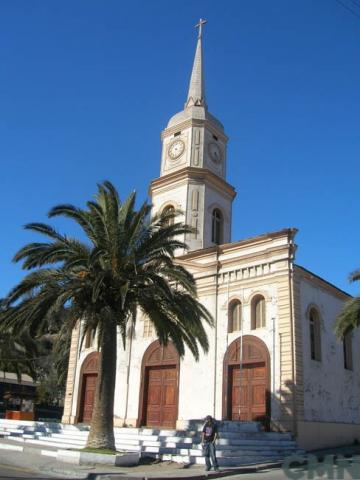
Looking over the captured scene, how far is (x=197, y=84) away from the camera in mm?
34969

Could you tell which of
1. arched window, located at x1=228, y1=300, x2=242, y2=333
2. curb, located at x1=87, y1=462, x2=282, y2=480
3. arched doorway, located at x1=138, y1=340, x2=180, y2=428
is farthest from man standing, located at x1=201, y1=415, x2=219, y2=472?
Result: arched doorway, located at x1=138, y1=340, x2=180, y2=428

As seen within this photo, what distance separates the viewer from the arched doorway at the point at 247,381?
73.3 ft

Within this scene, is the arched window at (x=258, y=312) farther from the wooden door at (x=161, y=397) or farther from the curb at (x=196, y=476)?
the curb at (x=196, y=476)

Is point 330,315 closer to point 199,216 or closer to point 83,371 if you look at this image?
point 199,216

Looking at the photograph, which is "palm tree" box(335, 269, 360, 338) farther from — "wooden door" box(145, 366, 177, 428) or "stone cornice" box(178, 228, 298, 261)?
"wooden door" box(145, 366, 177, 428)

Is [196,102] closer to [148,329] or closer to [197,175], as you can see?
[197,175]

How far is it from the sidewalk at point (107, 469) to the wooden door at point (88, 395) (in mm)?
12172

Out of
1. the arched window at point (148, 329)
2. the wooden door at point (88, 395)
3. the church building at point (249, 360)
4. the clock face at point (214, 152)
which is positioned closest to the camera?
the church building at point (249, 360)

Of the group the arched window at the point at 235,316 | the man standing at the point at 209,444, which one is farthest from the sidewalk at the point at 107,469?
the arched window at the point at 235,316

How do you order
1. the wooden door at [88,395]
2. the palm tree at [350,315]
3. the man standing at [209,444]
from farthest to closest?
1. the wooden door at [88,395]
2. the palm tree at [350,315]
3. the man standing at [209,444]

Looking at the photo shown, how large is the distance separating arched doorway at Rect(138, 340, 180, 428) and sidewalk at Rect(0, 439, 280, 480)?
9300mm

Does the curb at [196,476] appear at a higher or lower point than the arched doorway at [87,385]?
lower

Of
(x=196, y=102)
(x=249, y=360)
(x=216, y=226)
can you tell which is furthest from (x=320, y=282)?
(x=196, y=102)

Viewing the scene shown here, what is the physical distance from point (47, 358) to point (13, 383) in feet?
15.0
